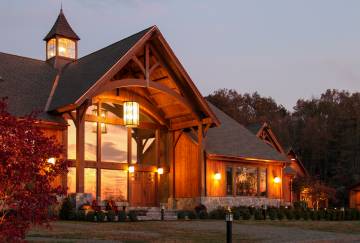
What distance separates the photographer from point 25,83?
1019 inches

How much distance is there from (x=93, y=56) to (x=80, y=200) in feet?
25.8

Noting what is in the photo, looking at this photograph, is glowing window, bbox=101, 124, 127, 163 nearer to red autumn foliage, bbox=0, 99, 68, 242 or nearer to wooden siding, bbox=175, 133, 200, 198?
wooden siding, bbox=175, 133, 200, 198

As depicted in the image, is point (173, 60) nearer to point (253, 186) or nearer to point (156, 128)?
point (156, 128)

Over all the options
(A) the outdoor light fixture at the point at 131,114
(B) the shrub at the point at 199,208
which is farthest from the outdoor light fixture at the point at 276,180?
(A) the outdoor light fixture at the point at 131,114

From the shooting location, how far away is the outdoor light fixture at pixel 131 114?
82.9ft

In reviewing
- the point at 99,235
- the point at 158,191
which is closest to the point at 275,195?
the point at 158,191

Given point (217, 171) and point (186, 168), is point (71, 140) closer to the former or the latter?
point (186, 168)

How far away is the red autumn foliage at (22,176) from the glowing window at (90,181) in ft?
53.2

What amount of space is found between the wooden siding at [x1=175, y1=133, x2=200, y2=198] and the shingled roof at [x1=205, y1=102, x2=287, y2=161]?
845mm

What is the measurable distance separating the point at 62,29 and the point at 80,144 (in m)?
8.78

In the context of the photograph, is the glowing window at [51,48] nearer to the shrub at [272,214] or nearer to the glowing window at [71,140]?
the glowing window at [71,140]

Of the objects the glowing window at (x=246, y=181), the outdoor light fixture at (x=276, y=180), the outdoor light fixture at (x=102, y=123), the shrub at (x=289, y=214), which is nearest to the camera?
the outdoor light fixture at (x=102, y=123)

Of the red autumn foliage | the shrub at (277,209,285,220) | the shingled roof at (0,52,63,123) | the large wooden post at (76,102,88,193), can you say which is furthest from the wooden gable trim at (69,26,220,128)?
the red autumn foliage

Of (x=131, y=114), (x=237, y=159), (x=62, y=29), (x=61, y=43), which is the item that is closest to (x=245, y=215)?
(x=237, y=159)
